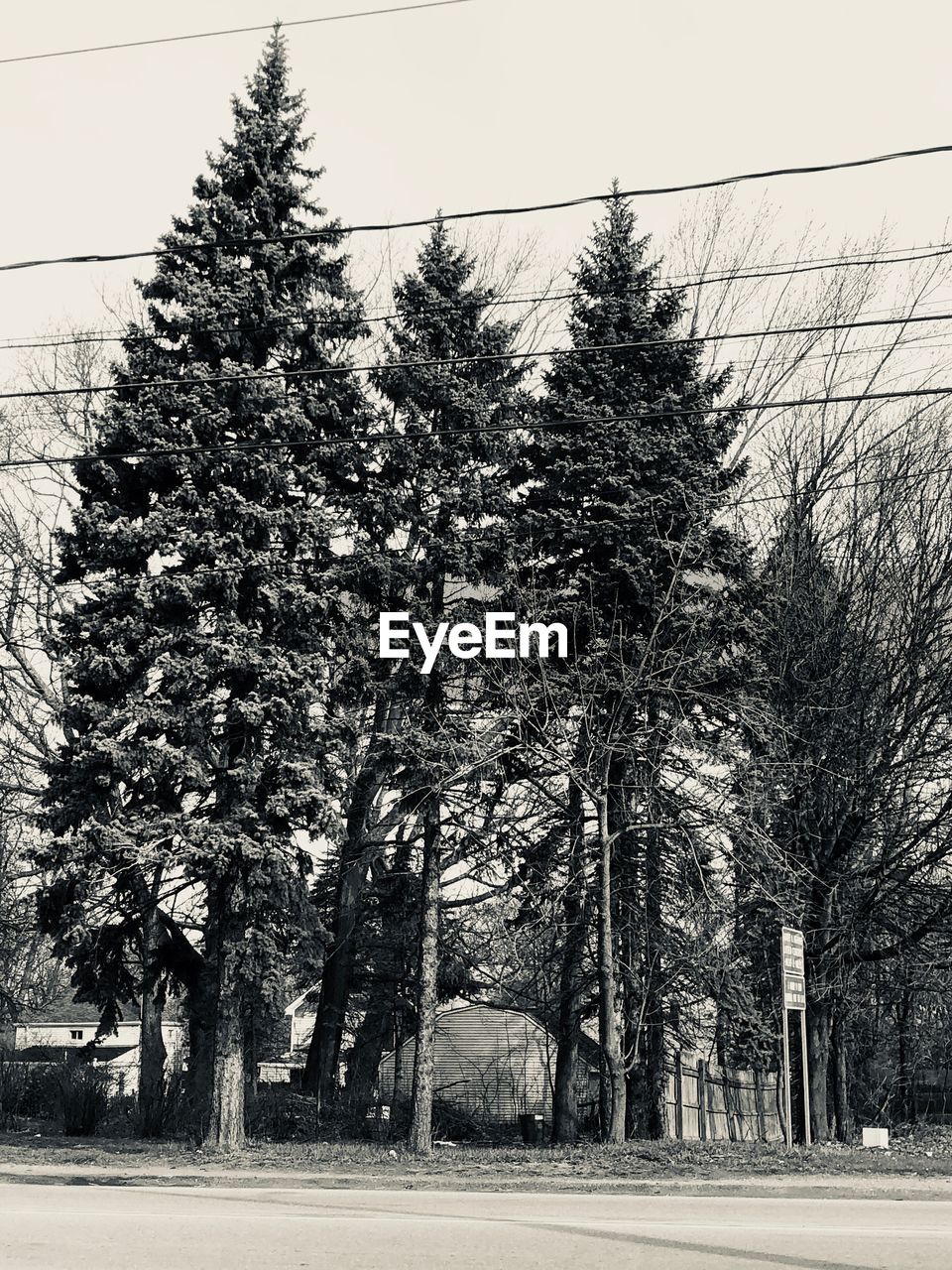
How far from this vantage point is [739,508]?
1051 inches

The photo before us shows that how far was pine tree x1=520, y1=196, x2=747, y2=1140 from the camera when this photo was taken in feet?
71.2

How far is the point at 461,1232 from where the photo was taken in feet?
32.3

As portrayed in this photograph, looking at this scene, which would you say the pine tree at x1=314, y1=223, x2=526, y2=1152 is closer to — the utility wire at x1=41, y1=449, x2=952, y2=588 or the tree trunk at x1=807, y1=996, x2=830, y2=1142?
the utility wire at x1=41, y1=449, x2=952, y2=588

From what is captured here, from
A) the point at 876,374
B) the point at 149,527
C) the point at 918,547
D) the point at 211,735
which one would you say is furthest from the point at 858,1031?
the point at 149,527

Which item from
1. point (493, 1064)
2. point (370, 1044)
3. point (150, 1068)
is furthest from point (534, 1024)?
point (150, 1068)

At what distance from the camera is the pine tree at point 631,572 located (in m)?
21.7

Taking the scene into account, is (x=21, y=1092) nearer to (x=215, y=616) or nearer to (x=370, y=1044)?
(x=370, y=1044)

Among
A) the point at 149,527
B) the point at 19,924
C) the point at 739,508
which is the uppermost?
the point at 739,508

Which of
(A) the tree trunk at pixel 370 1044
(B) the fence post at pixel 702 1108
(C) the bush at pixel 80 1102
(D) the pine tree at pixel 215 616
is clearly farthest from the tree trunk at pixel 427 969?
(B) the fence post at pixel 702 1108

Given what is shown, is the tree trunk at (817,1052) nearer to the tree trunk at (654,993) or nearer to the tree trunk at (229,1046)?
the tree trunk at (654,993)

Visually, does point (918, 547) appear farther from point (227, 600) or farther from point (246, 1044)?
point (246, 1044)

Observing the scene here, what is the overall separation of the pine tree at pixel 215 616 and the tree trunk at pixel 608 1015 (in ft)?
14.7

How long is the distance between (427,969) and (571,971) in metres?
3.14

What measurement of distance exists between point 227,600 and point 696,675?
25.9ft
